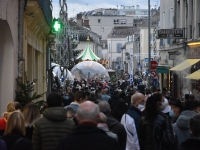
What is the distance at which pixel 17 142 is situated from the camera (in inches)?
285

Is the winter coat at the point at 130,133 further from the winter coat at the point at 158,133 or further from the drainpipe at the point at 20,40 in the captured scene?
the drainpipe at the point at 20,40

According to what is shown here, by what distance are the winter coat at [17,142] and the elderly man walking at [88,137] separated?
52.3 inches

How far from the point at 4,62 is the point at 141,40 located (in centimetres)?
7301

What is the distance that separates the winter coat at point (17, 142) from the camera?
7.22 metres

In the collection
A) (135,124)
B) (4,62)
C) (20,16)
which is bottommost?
(135,124)

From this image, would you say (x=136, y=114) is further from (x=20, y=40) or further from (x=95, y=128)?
(x=95, y=128)

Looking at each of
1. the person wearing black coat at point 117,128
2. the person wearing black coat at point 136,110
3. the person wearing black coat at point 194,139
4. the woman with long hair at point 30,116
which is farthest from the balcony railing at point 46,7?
the person wearing black coat at point 194,139

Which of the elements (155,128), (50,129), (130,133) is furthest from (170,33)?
(50,129)

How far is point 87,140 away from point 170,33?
26455 mm

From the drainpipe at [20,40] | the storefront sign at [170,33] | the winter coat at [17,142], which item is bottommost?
the winter coat at [17,142]

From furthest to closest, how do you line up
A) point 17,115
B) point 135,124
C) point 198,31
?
point 198,31
point 135,124
point 17,115

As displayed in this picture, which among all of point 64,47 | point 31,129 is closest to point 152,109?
point 31,129

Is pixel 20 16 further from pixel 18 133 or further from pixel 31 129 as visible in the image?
pixel 18 133

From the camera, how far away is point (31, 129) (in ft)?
28.9
